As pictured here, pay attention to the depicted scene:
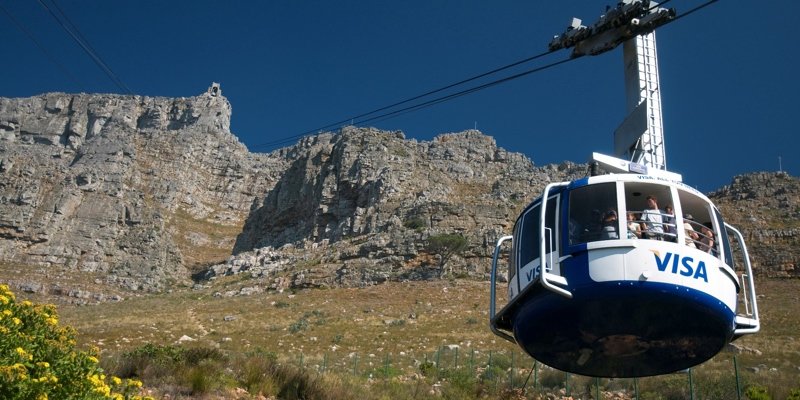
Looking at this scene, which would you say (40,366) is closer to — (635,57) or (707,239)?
(707,239)

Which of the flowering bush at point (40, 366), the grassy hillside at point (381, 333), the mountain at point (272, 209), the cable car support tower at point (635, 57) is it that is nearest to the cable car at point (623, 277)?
the cable car support tower at point (635, 57)

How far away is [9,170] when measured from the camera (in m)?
94.5

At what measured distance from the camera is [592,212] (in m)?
10.1

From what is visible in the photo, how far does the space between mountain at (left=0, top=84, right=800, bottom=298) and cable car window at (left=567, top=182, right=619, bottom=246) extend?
4713cm

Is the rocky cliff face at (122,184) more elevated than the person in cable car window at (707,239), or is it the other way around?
the rocky cliff face at (122,184)

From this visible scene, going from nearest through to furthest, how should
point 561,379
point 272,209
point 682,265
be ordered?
point 682,265 < point 561,379 < point 272,209

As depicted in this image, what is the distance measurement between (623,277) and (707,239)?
76.8 inches

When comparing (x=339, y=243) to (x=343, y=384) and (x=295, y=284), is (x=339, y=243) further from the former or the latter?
(x=343, y=384)

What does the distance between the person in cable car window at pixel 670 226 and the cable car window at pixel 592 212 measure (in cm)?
72

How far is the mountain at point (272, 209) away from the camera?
2542 inches

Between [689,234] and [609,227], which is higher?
[689,234]

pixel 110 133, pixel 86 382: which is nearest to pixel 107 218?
pixel 110 133

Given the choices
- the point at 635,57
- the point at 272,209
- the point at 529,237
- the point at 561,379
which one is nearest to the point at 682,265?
the point at 529,237

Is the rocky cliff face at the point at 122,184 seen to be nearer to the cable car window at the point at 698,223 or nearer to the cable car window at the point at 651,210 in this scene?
the cable car window at the point at 651,210
